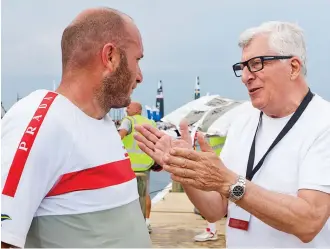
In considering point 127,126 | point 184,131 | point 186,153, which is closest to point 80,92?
point 186,153

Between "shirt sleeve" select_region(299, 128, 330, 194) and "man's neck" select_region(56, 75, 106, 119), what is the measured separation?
1.14m

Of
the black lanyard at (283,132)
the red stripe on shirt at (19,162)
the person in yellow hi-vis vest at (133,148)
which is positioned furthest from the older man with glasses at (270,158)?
the person in yellow hi-vis vest at (133,148)

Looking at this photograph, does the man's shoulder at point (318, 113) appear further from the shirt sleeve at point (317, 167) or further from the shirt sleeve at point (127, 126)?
the shirt sleeve at point (127, 126)

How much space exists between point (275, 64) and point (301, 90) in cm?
22

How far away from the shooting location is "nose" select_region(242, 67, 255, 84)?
2.78 meters

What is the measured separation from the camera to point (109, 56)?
2.07 m

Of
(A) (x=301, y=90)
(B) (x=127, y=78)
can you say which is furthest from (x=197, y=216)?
(B) (x=127, y=78)

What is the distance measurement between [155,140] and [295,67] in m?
0.94

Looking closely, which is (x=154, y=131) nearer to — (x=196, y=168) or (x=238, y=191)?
(x=196, y=168)

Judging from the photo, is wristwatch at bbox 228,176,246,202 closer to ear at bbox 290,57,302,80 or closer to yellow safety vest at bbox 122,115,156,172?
ear at bbox 290,57,302,80

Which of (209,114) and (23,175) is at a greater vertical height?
(23,175)

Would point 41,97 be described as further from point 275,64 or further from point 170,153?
point 275,64

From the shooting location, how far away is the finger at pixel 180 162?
2148mm

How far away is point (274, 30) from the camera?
8.90ft
